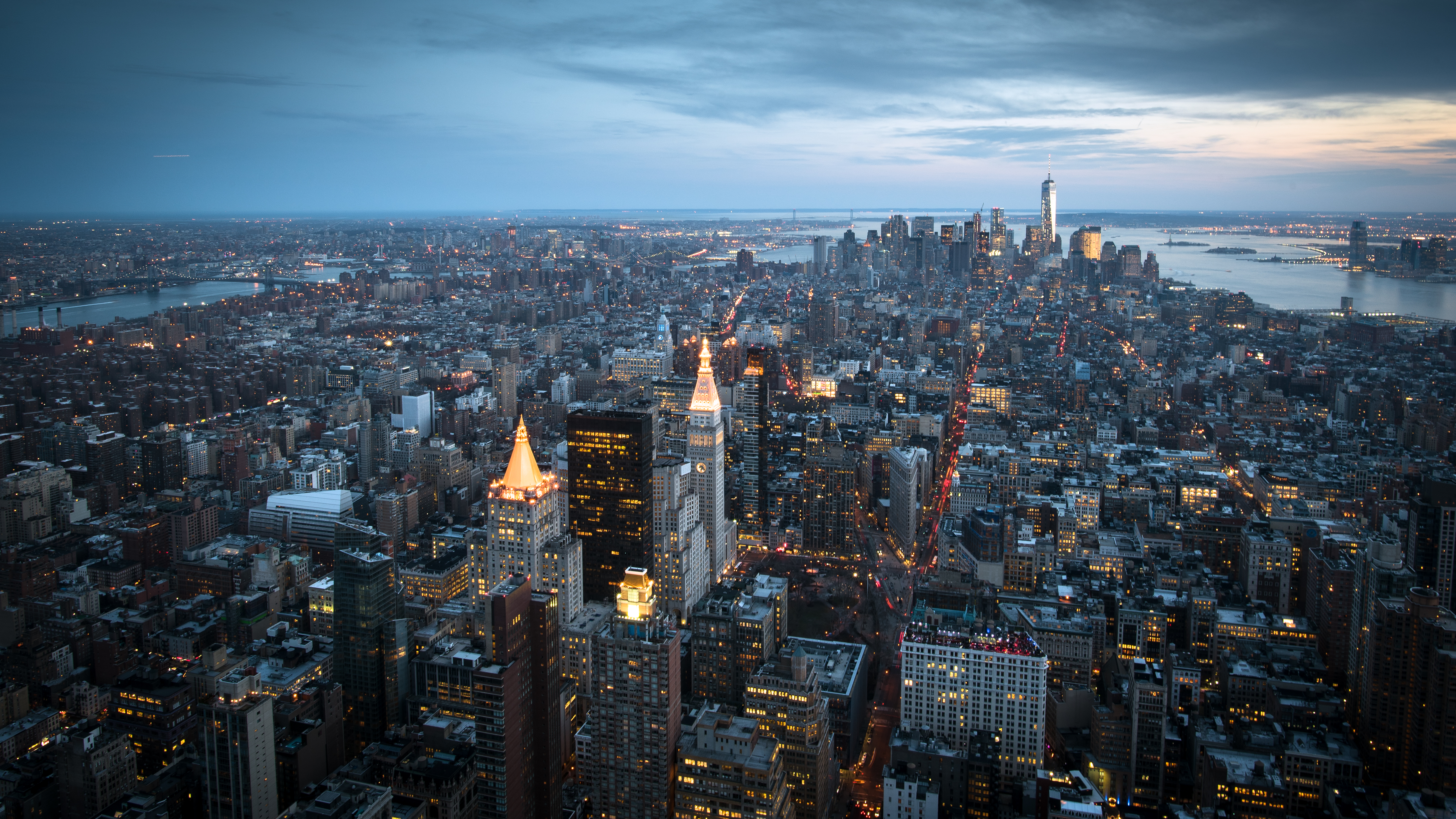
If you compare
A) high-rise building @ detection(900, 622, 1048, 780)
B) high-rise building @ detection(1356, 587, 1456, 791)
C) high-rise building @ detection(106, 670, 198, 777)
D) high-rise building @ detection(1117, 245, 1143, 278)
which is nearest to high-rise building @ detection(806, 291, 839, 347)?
high-rise building @ detection(1117, 245, 1143, 278)

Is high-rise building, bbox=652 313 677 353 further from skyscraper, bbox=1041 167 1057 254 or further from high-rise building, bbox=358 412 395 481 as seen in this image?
skyscraper, bbox=1041 167 1057 254

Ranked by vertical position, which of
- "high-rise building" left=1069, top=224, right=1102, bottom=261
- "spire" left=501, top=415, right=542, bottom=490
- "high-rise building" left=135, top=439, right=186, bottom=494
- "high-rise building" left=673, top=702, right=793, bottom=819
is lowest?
"high-rise building" left=673, top=702, right=793, bottom=819

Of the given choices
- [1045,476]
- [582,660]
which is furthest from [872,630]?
[1045,476]

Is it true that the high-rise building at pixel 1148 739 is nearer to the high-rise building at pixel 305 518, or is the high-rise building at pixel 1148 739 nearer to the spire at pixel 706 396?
the spire at pixel 706 396

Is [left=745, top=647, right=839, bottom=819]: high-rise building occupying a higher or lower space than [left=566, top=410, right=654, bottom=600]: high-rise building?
lower

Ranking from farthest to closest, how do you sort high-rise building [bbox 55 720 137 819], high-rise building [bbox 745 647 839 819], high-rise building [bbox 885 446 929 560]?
high-rise building [bbox 885 446 929 560] < high-rise building [bbox 745 647 839 819] < high-rise building [bbox 55 720 137 819]

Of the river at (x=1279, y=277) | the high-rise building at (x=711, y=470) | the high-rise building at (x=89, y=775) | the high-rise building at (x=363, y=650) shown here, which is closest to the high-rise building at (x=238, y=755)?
the high-rise building at (x=89, y=775)

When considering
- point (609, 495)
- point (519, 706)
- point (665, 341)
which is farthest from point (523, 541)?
point (665, 341)
